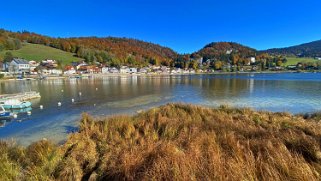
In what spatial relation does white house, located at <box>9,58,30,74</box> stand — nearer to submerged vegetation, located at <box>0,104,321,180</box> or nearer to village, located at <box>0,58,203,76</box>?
village, located at <box>0,58,203,76</box>

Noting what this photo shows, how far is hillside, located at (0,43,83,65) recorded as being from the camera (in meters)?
124

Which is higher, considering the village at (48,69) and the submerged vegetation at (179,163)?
the village at (48,69)

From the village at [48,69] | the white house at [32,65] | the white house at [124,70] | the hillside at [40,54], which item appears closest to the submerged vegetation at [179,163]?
the village at [48,69]

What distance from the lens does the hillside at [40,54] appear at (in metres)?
124

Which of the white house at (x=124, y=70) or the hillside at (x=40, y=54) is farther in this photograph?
the white house at (x=124, y=70)

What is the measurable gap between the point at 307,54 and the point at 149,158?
253m

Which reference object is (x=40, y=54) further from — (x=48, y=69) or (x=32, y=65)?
(x=48, y=69)

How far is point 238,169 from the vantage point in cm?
300

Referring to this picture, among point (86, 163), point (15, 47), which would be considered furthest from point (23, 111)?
point (15, 47)

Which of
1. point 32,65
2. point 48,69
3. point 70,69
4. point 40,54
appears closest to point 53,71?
point 48,69

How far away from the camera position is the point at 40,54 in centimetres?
13225

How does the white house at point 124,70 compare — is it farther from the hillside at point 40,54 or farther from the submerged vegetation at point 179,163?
the submerged vegetation at point 179,163

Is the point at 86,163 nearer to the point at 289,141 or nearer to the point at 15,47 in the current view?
the point at 289,141

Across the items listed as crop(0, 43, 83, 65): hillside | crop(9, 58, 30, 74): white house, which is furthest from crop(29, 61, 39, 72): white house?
crop(0, 43, 83, 65): hillside
